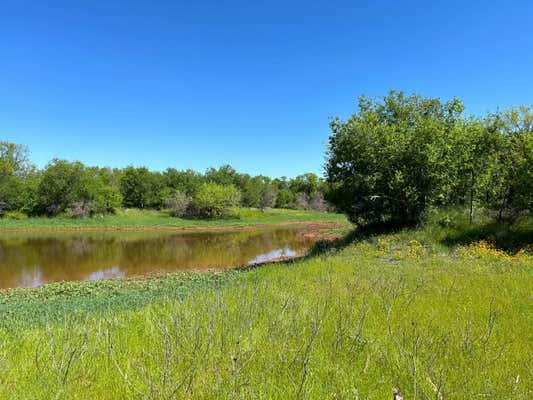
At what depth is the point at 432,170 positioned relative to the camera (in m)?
14.2

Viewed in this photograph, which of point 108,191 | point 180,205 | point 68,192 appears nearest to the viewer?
point 68,192

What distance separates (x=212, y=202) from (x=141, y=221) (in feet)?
40.5

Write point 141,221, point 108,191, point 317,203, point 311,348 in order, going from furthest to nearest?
point 317,203
point 108,191
point 141,221
point 311,348

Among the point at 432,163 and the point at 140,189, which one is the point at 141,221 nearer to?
the point at 140,189

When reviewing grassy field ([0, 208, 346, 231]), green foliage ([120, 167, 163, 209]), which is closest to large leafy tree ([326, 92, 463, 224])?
grassy field ([0, 208, 346, 231])

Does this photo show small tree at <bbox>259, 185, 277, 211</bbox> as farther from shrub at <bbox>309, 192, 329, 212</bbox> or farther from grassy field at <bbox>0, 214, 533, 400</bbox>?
grassy field at <bbox>0, 214, 533, 400</bbox>

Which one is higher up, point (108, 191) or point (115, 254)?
point (108, 191)

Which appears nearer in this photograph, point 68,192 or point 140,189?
point 68,192

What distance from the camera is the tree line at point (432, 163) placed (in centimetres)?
1415

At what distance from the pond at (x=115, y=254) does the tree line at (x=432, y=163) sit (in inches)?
352

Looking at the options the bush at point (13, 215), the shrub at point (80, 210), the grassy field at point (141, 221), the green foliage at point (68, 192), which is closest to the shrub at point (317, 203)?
the grassy field at point (141, 221)

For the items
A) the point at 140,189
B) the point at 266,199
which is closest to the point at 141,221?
the point at 140,189

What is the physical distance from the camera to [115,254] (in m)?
23.8

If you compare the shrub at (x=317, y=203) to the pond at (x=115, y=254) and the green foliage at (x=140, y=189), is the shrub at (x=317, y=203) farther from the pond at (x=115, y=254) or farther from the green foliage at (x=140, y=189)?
the pond at (x=115, y=254)
